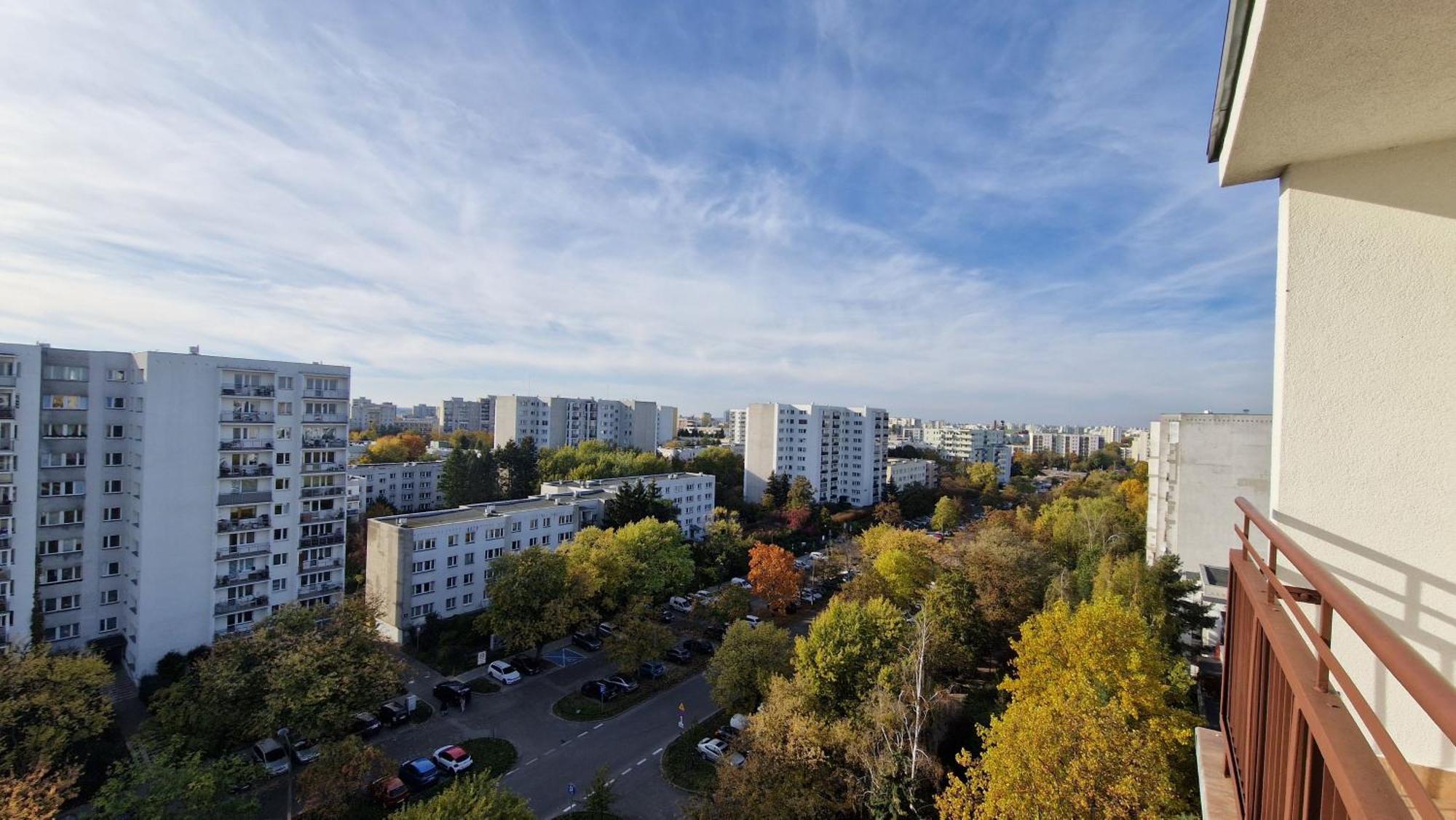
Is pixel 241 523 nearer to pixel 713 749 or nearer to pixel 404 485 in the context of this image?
pixel 713 749

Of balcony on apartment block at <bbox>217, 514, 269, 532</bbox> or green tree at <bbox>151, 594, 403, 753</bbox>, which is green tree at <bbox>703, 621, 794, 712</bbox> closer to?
green tree at <bbox>151, 594, 403, 753</bbox>

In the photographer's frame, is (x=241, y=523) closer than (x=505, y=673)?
No

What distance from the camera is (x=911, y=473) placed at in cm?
5534

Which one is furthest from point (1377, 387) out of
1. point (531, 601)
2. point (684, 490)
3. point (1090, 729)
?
point (684, 490)

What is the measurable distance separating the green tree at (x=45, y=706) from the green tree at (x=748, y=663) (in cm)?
1208

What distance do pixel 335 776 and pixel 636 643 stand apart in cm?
798

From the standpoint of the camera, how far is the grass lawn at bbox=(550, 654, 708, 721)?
665 inches

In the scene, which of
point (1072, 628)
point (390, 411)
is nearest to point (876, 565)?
point (1072, 628)

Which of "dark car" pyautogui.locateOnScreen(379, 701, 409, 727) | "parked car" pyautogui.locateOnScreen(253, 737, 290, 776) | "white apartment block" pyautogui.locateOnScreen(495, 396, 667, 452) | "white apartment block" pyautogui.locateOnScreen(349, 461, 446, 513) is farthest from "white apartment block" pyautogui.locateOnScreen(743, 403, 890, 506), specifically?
"parked car" pyautogui.locateOnScreen(253, 737, 290, 776)

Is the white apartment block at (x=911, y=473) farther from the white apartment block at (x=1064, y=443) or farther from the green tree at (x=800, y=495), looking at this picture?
the white apartment block at (x=1064, y=443)

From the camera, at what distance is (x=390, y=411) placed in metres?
117

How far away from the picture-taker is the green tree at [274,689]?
1252 cm

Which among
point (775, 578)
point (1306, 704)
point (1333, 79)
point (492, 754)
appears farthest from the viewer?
point (775, 578)

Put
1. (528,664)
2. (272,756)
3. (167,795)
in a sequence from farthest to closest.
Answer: (528,664), (272,756), (167,795)
